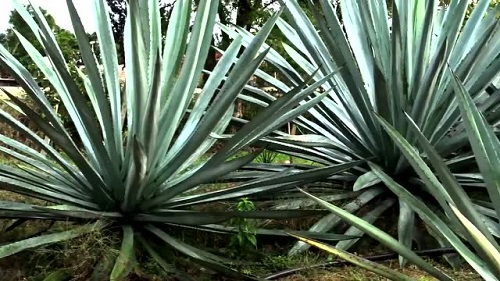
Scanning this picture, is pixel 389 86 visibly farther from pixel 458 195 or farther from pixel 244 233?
pixel 458 195

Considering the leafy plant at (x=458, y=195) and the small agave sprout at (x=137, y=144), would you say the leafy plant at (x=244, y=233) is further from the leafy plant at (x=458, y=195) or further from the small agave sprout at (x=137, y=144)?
the leafy plant at (x=458, y=195)

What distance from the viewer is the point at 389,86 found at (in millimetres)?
3740

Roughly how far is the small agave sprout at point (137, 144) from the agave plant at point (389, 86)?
0.53 metres

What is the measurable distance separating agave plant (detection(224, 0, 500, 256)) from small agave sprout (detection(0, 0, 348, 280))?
527 mm

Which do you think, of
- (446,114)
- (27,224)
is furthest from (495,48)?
(27,224)

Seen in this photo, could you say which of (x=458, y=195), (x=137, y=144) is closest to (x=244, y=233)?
(x=137, y=144)

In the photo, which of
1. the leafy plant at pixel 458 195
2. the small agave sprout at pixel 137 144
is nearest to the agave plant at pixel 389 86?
the small agave sprout at pixel 137 144

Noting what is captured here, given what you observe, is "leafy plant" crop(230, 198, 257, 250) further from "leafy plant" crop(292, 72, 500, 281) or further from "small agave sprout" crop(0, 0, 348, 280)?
"leafy plant" crop(292, 72, 500, 281)

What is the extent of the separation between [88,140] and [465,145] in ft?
7.07

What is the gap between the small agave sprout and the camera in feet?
9.23

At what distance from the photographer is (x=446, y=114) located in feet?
12.1

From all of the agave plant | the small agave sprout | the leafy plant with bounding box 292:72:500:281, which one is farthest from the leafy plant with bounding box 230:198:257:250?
the leafy plant with bounding box 292:72:500:281

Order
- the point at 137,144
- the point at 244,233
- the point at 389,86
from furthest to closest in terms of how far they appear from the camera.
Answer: the point at 389,86 < the point at 244,233 < the point at 137,144

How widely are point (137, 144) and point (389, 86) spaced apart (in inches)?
67.6
